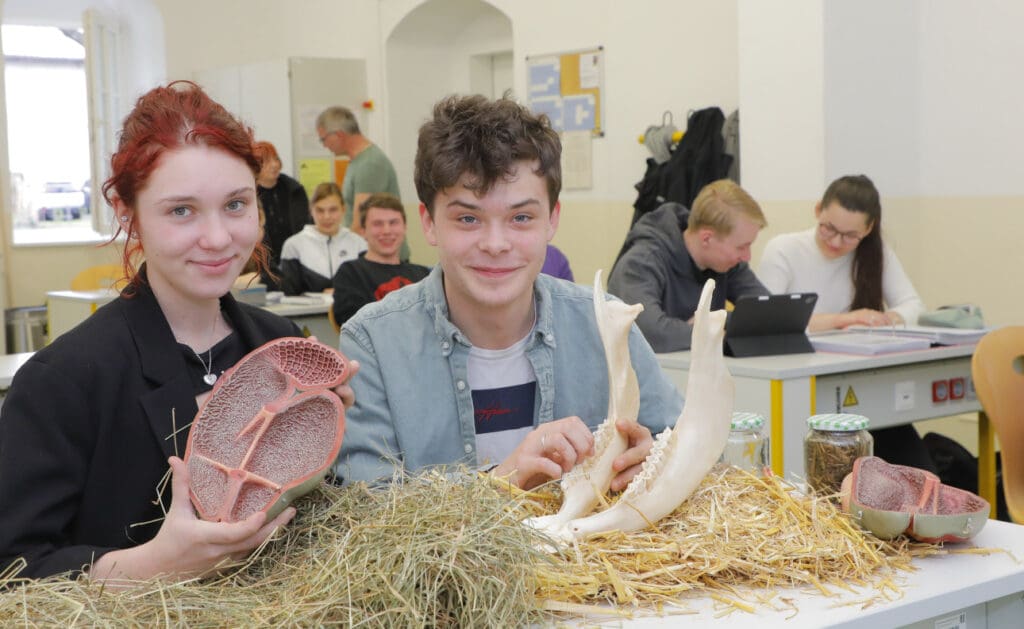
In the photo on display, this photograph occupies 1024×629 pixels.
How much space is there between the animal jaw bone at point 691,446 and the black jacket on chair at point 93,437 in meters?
0.55

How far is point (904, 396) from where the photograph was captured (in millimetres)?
3775

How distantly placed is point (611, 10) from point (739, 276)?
138 inches

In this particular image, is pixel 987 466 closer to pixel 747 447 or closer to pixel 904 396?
pixel 904 396

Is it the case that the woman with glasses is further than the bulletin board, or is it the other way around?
the bulletin board

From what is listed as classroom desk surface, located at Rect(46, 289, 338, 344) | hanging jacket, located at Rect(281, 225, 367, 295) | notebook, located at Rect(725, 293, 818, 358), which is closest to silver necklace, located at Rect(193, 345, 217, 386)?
notebook, located at Rect(725, 293, 818, 358)

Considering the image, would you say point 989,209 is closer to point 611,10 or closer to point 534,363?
point 611,10

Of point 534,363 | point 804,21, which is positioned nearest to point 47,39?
point 804,21

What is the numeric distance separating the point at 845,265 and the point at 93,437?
3705 mm

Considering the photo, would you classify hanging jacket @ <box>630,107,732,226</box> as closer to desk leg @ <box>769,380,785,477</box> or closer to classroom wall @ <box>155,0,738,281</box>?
classroom wall @ <box>155,0,738,281</box>

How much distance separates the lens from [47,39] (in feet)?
26.5

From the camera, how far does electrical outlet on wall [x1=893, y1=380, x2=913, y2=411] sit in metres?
3.76

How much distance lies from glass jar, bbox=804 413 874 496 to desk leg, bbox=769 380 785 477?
1702 mm

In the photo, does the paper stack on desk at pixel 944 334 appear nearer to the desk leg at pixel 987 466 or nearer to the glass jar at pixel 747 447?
the desk leg at pixel 987 466

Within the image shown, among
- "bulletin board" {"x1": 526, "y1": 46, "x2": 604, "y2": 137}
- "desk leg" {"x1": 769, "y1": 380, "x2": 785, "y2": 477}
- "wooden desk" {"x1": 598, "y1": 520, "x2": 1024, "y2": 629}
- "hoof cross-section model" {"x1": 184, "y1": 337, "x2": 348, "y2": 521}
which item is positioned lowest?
"desk leg" {"x1": 769, "y1": 380, "x2": 785, "y2": 477}
